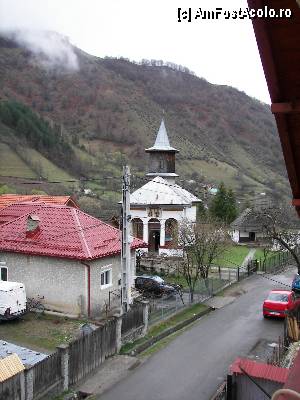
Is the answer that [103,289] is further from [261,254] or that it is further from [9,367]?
[261,254]

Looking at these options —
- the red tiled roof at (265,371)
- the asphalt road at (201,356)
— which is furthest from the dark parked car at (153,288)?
the red tiled roof at (265,371)

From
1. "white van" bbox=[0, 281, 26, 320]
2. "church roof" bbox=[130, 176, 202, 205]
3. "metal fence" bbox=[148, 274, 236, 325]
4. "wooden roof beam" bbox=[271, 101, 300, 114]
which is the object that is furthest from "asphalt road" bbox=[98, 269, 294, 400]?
"church roof" bbox=[130, 176, 202, 205]

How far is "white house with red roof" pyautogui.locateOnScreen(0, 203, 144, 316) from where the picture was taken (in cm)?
2105

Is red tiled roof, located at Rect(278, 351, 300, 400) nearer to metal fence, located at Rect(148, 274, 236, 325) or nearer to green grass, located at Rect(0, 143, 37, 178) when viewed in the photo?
metal fence, located at Rect(148, 274, 236, 325)

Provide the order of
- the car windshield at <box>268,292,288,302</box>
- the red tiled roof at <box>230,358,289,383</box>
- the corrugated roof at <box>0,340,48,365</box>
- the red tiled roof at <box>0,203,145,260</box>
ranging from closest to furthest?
Result: the red tiled roof at <box>230,358,289,383</box>, the corrugated roof at <box>0,340,48,365</box>, the red tiled roof at <box>0,203,145,260</box>, the car windshield at <box>268,292,288,302</box>

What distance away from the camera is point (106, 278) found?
22484 mm

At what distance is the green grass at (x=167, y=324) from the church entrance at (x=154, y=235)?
49.4 feet

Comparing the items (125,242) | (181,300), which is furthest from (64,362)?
(181,300)

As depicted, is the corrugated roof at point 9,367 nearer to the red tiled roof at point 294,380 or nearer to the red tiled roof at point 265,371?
the red tiled roof at point 265,371

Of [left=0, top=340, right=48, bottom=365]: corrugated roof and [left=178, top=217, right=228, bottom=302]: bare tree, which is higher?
[left=178, top=217, right=228, bottom=302]: bare tree

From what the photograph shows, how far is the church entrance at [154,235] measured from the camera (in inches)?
1547

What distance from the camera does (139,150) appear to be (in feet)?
456

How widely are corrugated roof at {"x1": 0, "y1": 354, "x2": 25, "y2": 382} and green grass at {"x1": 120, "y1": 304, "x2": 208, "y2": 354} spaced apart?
222 inches

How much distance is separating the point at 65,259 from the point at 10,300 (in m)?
2.82
